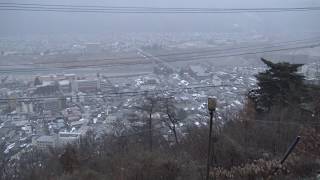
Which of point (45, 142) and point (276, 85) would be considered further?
point (45, 142)

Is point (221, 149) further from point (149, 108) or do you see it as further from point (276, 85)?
point (149, 108)

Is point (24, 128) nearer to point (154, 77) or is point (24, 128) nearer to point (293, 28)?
point (154, 77)

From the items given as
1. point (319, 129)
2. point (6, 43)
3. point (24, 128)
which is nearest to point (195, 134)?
point (319, 129)


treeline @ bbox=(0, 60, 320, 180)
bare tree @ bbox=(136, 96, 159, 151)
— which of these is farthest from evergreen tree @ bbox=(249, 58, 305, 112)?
bare tree @ bbox=(136, 96, 159, 151)

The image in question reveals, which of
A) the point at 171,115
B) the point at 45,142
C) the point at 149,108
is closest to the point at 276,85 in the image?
the point at 171,115

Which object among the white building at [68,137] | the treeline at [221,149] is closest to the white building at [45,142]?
the white building at [68,137]

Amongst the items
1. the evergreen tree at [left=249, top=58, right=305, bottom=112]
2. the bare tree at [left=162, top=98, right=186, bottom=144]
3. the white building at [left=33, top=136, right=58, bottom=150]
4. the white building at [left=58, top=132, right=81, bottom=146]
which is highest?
the evergreen tree at [left=249, top=58, right=305, bottom=112]

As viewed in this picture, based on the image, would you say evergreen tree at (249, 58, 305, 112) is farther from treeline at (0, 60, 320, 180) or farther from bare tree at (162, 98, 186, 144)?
bare tree at (162, 98, 186, 144)
